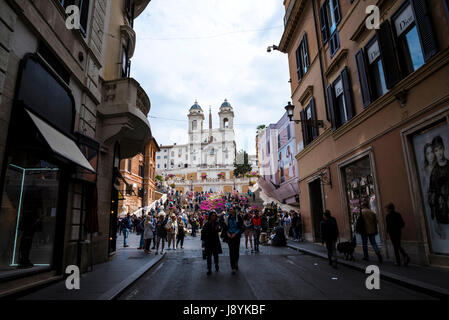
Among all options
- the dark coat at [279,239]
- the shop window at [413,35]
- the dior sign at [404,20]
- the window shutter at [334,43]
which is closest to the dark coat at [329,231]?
the shop window at [413,35]

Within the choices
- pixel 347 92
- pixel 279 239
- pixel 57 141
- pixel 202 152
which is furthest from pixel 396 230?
pixel 202 152

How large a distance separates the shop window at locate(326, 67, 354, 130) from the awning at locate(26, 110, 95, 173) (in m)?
10.3

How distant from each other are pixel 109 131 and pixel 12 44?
5071 mm

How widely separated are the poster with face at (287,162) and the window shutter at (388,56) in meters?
12.4

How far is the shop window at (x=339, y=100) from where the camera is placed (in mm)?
11789

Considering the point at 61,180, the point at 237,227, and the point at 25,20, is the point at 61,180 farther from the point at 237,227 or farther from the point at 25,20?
the point at 237,227

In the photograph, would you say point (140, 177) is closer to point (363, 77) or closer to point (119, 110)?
point (119, 110)

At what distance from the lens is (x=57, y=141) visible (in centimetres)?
622

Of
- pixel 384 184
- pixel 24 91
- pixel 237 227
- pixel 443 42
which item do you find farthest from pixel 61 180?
pixel 443 42

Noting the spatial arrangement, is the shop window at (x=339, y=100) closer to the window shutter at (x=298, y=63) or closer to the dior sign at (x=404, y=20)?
the dior sign at (x=404, y=20)

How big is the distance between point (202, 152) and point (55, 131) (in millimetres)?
95057

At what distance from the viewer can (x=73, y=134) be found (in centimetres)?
795

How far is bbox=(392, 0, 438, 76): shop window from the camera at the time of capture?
24.4ft

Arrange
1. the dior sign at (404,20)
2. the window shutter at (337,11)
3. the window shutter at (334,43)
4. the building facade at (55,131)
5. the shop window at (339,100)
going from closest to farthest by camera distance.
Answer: the building facade at (55,131) → the dior sign at (404,20) → the shop window at (339,100) → the window shutter at (337,11) → the window shutter at (334,43)
